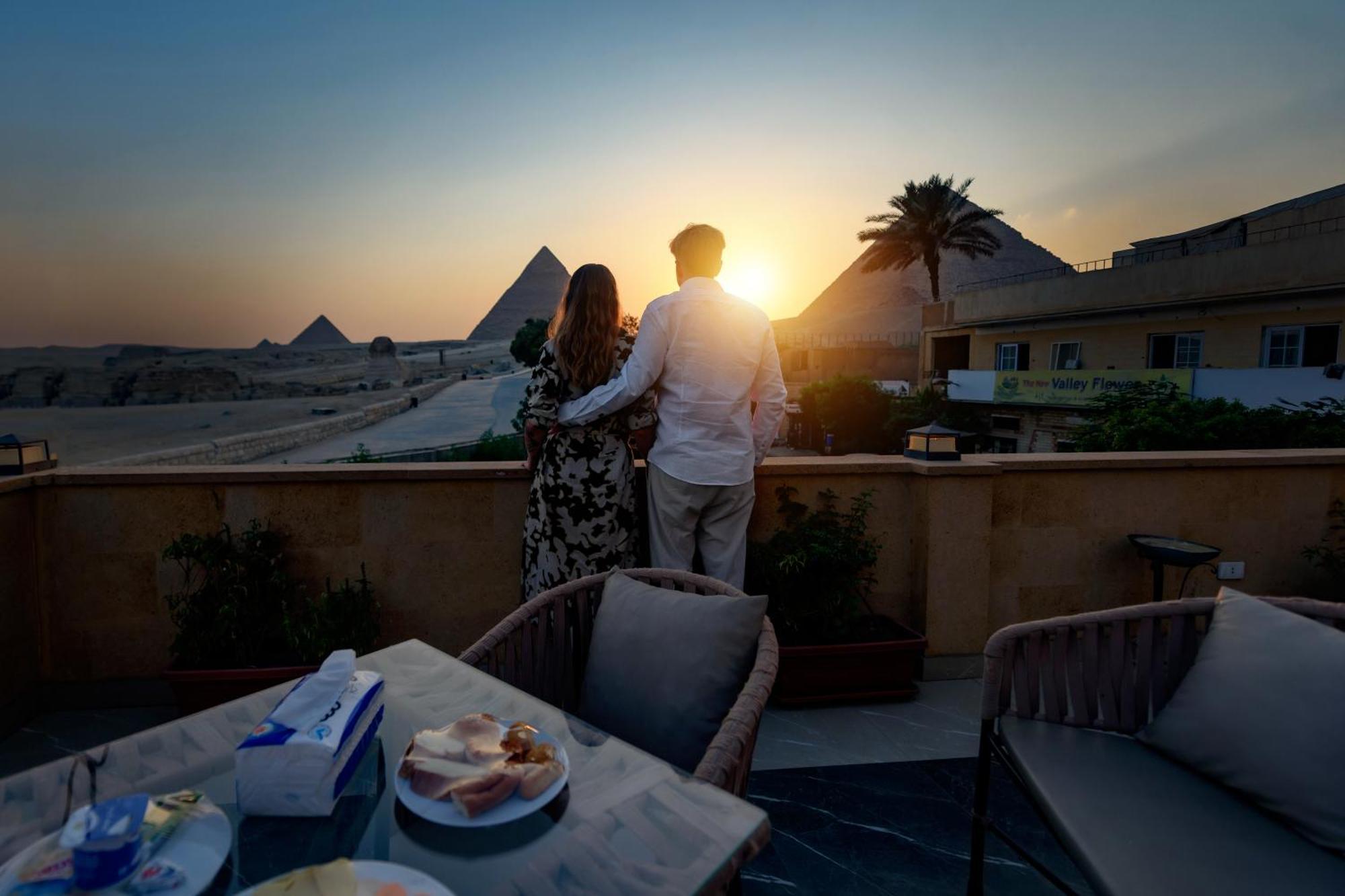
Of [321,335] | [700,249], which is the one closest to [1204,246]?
→ [700,249]

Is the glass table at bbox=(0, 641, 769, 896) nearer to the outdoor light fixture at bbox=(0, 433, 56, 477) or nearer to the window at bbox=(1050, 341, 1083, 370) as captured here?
the outdoor light fixture at bbox=(0, 433, 56, 477)

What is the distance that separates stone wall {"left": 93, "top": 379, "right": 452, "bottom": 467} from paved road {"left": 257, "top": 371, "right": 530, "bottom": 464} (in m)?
0.32

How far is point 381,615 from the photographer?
303cm

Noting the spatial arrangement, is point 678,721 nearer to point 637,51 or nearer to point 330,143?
point 637,51

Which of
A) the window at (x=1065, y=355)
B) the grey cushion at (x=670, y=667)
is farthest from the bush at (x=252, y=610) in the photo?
the window at (x=1065, y=355)

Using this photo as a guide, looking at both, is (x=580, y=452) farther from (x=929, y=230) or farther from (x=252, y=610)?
(x=929, y=230)

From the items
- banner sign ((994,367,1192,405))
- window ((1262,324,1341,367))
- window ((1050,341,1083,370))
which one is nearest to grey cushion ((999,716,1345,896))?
banner sign ((994,367,1192,405))

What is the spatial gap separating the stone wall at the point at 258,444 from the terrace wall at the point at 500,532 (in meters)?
7.96

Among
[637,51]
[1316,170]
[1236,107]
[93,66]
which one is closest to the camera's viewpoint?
[637,51]

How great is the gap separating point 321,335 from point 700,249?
163290mm

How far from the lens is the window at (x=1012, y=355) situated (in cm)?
2958

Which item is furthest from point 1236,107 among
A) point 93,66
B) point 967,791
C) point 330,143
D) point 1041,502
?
point 93,66

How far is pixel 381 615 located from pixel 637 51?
26.4ft

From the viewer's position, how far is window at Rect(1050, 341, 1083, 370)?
26.4 m
